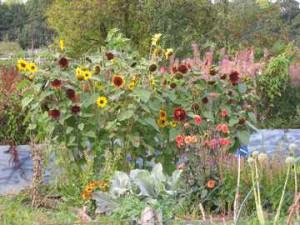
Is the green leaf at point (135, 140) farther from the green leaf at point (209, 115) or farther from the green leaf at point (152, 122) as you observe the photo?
the green leaf at point (209, 115)

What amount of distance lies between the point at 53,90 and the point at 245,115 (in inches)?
64.2

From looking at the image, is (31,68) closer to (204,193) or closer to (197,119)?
(197,119)

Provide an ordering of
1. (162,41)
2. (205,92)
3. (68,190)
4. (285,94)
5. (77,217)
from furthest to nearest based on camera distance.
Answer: (162,41)
(285,94)
(205,92)
(68,190)
(77,217)

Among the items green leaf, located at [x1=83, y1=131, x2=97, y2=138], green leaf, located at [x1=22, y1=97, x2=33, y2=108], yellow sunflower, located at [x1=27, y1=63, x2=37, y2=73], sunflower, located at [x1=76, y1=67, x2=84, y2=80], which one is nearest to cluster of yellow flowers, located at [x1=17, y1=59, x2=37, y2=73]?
yellow sunflower, located at [x1=27, y1=63, x2=37, y2=73]

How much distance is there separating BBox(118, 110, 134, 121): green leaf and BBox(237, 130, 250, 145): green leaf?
3.17 feet

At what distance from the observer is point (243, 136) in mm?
5379

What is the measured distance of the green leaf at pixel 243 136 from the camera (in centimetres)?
534

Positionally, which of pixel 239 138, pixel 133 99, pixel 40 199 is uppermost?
pixel 133 99

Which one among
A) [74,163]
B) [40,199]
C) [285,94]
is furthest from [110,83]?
[285,94]

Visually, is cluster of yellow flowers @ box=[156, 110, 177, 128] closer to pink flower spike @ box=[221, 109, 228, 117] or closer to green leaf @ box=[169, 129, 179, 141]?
green leaf @ box=[169, 129, 179, 141]

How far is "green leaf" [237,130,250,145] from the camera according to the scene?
5344mm

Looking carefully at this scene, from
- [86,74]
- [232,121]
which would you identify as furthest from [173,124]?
[86,74]

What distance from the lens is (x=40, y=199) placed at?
504 cm

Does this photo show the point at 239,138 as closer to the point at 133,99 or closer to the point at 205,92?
the point at 205,92
